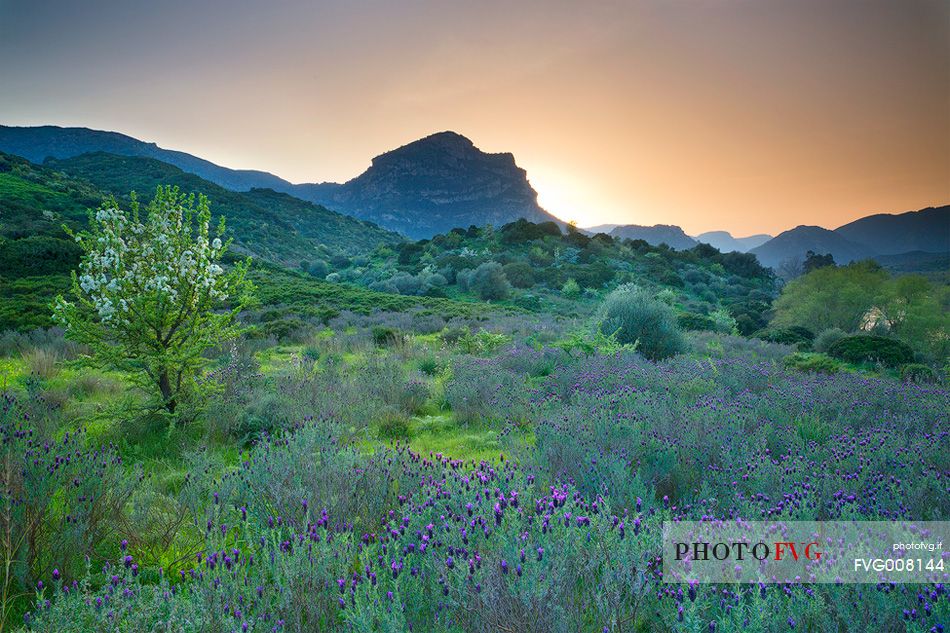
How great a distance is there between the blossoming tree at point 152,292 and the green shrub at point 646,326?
8.87 meters

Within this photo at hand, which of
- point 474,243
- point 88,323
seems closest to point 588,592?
point 88,323

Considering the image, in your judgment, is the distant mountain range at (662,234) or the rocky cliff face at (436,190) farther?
the distant mountain range at (662,234)

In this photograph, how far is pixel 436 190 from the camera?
17250cm

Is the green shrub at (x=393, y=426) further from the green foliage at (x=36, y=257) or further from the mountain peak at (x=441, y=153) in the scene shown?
the mountain peak at (x=441, y=153)

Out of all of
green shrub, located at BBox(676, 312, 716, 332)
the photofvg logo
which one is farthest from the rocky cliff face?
the photofvg logo

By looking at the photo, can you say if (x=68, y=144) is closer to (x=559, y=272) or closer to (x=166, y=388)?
(x=559, y=272)

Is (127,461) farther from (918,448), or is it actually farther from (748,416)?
(918,448)

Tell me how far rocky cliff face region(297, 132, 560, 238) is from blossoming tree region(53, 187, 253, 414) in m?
147

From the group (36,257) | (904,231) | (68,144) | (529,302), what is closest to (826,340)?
(529,302)

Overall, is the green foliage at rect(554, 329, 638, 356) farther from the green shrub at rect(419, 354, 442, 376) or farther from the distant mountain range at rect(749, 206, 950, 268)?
the distant mountain range at rect(749, 206, 950, 268)

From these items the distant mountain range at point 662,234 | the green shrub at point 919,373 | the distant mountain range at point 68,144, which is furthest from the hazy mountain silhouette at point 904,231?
the distant mountain range at point 68,144

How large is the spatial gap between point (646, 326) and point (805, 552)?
971 cm

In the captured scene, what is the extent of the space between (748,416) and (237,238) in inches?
2239

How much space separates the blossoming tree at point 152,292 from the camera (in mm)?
5086
